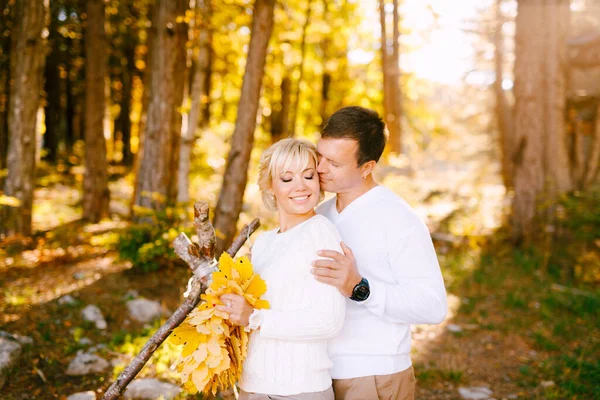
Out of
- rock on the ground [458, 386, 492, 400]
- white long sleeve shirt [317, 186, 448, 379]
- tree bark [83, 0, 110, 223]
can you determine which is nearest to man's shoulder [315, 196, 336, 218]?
white long sleeve shirt [317, 186, 448, 379]

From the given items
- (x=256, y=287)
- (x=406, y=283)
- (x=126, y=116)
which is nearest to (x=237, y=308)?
(x=256, y=287)

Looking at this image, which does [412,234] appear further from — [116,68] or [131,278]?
[116,68]

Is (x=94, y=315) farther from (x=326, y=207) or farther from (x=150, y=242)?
(x=326, y=207)

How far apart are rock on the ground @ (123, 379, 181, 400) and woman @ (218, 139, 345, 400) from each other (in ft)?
6.23

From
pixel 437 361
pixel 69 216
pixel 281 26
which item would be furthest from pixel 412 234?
pixel 281 26

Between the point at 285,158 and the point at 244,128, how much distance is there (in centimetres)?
388

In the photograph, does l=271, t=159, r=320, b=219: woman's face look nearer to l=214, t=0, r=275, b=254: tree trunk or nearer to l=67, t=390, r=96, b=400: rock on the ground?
l=67, t=390, r=96, b=400: rock on the ground

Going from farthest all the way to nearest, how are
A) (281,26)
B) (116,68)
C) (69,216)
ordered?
1. (116,68)
2. (281,26)
3. (69,216)

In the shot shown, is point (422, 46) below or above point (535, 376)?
above

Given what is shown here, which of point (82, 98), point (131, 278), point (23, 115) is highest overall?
point (82, 98)

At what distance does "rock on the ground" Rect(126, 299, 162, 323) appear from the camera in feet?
18.5

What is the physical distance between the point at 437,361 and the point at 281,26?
9493 mm

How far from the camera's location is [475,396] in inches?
189

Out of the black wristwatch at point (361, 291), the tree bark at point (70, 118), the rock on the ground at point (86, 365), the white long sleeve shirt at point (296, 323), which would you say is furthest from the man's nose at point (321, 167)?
the tree bark at point (70, 118)
